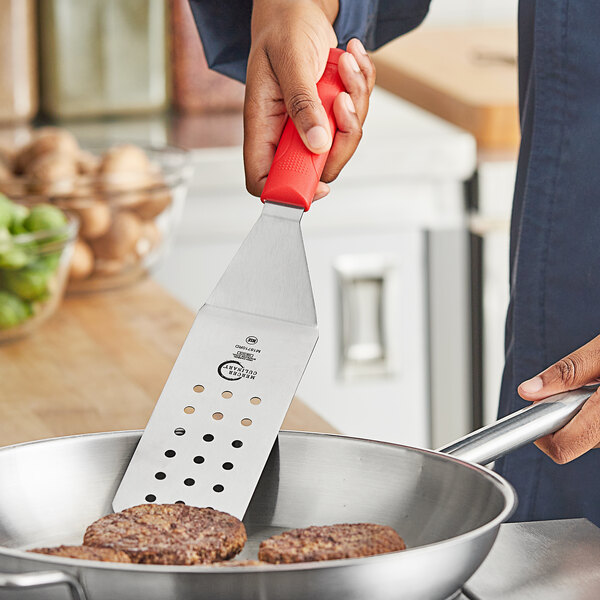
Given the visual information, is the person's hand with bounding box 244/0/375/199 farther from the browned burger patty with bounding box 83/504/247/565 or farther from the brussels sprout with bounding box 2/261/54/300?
the brussels sprout with bounding box 2/261/54/300

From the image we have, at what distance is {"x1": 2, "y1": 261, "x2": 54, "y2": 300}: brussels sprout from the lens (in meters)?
1.12

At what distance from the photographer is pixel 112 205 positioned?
128cm

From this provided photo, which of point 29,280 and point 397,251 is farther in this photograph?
point 397,251

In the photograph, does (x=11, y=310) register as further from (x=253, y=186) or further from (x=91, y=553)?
(x=91, y=553)

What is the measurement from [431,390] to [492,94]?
1.58ft

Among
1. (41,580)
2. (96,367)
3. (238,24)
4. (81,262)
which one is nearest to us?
(41,580)

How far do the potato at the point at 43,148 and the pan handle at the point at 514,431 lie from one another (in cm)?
86

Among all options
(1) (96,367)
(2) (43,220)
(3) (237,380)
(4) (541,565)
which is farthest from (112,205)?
(4) (541,565)

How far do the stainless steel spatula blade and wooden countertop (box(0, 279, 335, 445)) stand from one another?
27cm

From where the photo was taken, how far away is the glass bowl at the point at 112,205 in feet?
4.14

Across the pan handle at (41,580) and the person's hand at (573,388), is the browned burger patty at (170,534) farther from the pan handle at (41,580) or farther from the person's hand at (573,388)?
the person's hand at (573,388)

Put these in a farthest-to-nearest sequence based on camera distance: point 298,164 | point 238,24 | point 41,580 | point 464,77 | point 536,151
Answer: point 464,77 → point 238,24 → point 536,151 → point 298,164 → point 41,580

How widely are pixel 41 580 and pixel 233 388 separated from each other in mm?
195

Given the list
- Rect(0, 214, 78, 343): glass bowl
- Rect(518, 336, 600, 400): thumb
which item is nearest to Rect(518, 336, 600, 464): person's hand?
Rect(518, 336, 600, 400): thumb
